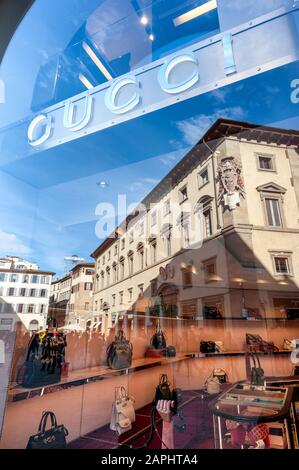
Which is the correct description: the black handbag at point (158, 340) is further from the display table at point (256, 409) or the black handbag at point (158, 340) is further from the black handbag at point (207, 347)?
the display table at point (256, 409)

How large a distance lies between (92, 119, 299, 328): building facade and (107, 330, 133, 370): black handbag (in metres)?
4.04

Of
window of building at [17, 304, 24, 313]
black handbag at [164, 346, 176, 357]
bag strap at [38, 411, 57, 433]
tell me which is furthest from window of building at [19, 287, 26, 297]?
black handbag at [164, 346, 176, 357]

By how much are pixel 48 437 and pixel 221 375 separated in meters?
5.22

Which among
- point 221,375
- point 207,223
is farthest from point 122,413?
point 207,223

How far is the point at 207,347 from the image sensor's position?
7.82 meters

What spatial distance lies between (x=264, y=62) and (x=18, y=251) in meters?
4.57

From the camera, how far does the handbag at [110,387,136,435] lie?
393cm

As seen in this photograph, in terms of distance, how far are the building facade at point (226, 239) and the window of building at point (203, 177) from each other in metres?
0.04

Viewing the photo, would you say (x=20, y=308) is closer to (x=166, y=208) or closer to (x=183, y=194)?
(x=166, y=208)

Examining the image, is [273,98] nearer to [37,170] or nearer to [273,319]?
[37,170]

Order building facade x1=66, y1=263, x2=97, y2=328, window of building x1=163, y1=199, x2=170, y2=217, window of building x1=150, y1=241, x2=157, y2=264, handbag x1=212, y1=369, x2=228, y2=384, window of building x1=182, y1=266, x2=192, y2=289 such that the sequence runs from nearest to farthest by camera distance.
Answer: building facade x1=66, y1=263, x2=97, y2=328 → handbag x1=212, y1=369, x2=228, y2=384 → window of building x1=163, y1=199, x2=170, y2=217 → window of building x1=182, y1=266, x2=192, y2=289 → window of building x1=150, y1=241, x2=157, y2=264

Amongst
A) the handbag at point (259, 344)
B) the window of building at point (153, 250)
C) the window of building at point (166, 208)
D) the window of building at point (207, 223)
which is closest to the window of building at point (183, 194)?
the window of building at point (166, 208)

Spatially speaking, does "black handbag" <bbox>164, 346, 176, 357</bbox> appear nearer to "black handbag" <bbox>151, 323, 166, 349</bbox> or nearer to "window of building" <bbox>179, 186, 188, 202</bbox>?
"black handbag" <bbox>151, 323, 166, 349</bbox>

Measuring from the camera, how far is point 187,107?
3.15 metres
